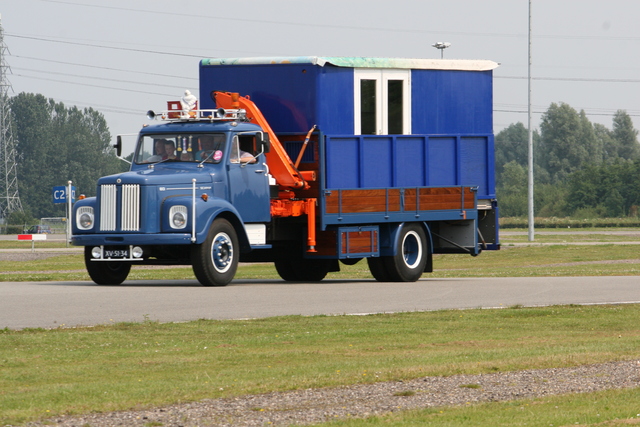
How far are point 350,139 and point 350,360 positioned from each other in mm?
11559

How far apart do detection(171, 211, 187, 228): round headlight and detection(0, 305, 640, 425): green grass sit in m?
5.09

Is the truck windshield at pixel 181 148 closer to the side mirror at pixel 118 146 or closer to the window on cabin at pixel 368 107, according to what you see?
the side mirror at pixel 118 146

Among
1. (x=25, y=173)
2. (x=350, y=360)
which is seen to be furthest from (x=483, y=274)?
(x=25, y=173)

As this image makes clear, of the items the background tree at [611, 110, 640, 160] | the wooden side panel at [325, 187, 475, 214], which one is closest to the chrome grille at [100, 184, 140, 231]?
the wooden side panel at [325, 187, 475, 214]

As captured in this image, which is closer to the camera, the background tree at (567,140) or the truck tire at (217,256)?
the truck tire at (217,256)

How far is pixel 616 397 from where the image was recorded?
9.32 metres

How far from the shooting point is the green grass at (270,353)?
368 inches

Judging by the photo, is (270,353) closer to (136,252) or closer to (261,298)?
(261,298)

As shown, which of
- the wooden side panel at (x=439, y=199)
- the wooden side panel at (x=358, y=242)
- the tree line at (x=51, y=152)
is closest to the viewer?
the wooden side panel at (x=358, y=242)

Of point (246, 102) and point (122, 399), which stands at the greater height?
point (246, 102)

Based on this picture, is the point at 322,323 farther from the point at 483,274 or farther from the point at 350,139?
the point at 483,274

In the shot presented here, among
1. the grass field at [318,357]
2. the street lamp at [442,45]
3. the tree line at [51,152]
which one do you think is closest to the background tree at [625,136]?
the tree line at [51,152]

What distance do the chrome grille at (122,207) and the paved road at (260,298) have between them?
3.55 feet

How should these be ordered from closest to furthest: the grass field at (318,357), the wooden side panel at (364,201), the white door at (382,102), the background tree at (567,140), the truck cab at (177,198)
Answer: the grass field at (318,357)
the truck cab at (177,198)
the wooden side panel at (364,201)
the white door at (382,102)
the background tree at (567,140)
